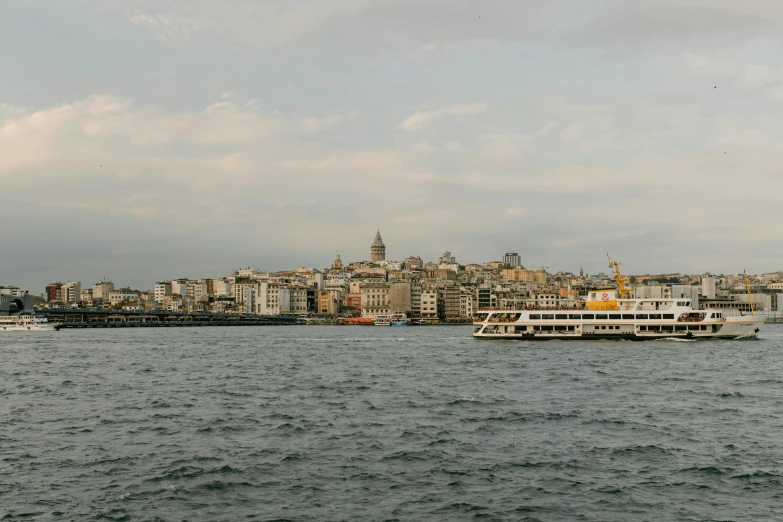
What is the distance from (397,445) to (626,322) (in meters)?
46.6

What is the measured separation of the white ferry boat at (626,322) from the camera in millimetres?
62781

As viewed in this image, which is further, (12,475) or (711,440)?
(711,440)

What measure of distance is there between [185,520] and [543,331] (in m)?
53.8

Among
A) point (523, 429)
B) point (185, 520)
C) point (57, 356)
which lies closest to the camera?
point (185, 520)

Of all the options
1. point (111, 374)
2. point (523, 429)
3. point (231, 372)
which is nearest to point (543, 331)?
point (231, 372)

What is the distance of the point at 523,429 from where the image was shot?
2231cm

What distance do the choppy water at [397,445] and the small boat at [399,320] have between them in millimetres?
114543

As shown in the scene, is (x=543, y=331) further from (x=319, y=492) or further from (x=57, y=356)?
(x=319, y=492)

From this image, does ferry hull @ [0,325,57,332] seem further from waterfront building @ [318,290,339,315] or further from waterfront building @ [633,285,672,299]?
waterfront building @ [633,285,672,299]

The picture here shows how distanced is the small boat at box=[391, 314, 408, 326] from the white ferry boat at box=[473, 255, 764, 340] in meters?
87.1

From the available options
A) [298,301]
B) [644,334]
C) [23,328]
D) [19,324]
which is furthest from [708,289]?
[19,324]

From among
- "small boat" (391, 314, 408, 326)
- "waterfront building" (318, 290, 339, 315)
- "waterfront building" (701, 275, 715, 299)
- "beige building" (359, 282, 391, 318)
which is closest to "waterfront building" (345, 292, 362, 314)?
"waterfront building" (318, 290, 339, 315)

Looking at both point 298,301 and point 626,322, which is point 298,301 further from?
point 626,322

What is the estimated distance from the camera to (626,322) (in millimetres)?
62875
